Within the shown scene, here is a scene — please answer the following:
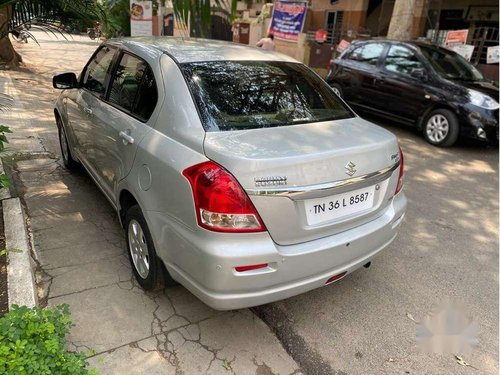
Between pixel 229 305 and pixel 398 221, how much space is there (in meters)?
1.36

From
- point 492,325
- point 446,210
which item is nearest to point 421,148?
point 446,210

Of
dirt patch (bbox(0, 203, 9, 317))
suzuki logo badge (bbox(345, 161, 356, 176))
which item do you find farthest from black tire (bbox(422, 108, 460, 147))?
dirt patch (bbox(0, 203, 9, 317))

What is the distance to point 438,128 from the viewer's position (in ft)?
22.6

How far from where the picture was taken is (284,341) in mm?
2592

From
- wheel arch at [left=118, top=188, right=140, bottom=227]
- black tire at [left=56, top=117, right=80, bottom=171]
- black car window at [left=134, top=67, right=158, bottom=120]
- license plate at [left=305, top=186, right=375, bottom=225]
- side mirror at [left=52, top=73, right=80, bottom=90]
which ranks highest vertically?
black car window at [left=134, top=67, right=158, bottom=120]

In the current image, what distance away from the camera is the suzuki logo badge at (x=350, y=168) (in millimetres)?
2324

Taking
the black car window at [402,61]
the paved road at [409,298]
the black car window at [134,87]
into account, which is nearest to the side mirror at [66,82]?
the black car window at [134,87]

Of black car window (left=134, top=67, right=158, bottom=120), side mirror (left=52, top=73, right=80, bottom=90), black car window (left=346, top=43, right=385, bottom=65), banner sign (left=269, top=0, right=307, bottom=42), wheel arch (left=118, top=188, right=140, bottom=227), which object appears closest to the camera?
black car window (left=134, top=67, right=158, bottom=120)

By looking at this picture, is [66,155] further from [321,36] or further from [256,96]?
[321,36]

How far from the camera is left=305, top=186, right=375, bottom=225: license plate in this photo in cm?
226

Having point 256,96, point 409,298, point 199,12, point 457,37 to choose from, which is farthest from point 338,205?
point 457,37

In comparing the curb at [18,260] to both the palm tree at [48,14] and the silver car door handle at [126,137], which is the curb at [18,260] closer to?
the silver car door handle at [126,137]

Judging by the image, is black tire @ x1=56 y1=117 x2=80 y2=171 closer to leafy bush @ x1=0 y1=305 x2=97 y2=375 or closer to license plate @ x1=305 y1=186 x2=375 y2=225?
leafy bush @ x1=0 y1=305 x2=97 y2=375

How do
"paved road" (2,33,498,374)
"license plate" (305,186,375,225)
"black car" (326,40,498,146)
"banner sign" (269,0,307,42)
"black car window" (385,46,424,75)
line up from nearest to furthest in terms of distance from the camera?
"license plate" (305,186,375,225) → "paved road" (2,33,498,374) → "black car" (326,40,498,146) → "black car window" (385,46,424,75) → "banner sign" (269,0,307,42)
